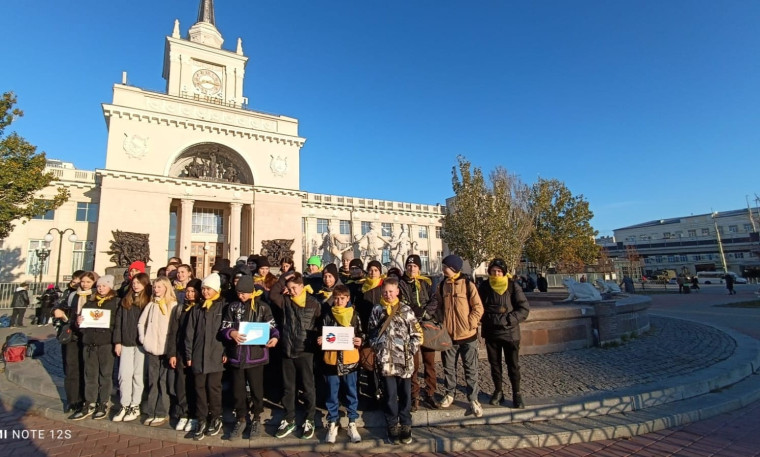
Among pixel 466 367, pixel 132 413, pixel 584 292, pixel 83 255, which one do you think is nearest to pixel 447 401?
pixel 466 367

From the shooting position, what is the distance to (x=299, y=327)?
428cm

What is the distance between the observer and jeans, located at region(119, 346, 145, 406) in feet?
15.8

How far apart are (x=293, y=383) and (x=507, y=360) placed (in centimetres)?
276

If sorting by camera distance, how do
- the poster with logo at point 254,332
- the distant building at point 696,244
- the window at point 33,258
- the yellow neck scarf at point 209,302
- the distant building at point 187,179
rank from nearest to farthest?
the poster with logo at point 254,332 < the yellow neck scarf at point 209,302 < the distant building at point 187,179 < the window at point 33,258 < the distant building at point 696,244

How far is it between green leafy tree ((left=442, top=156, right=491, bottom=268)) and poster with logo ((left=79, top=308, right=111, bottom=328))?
27.8 metres

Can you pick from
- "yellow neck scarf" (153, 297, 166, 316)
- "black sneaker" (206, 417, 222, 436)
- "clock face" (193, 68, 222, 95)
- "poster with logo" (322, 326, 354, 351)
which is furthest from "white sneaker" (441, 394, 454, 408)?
"clock face" (193, 68, 222, 95)

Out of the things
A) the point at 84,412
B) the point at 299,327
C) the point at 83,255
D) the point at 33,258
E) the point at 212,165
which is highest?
the point at 212,165

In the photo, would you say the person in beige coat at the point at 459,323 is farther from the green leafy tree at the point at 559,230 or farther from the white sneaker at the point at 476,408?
the green leafy tree at the point at 559,230

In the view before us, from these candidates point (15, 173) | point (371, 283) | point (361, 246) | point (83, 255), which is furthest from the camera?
point (361, 246)

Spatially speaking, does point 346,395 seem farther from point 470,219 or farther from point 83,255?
point 83,255

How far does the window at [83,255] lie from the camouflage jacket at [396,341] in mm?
34410

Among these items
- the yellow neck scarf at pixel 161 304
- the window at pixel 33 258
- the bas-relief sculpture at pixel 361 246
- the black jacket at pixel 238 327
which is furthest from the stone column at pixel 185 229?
the black jacket at pixel 238 327

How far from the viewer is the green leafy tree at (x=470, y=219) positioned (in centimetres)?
3027

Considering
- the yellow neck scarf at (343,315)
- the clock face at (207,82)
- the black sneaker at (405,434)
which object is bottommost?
the black sneaker at (405,434)
